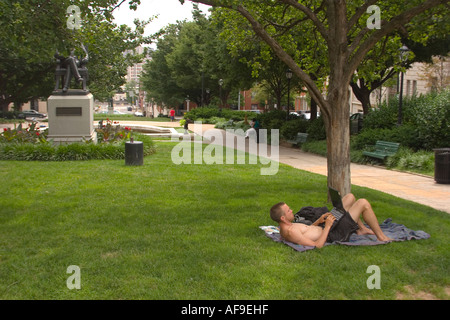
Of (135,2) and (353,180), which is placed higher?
(135,2)

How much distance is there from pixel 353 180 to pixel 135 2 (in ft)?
24.6

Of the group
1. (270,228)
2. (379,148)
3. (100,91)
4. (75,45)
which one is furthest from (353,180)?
(100,91)

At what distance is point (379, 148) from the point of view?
55.5 feet

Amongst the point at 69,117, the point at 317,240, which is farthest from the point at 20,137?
the point at 317,240

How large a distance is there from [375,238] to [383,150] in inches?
427

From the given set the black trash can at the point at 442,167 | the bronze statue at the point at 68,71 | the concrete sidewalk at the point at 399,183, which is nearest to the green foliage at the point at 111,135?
the bronze statue at the point at 68,71

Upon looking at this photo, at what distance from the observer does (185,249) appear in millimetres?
6039

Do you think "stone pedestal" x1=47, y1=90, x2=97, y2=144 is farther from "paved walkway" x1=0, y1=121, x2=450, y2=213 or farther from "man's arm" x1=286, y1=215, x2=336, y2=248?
"man's arm" x1=286, y1=215, x2=336, y2=248

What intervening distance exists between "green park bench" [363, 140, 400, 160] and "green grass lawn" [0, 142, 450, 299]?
6055 millimetres

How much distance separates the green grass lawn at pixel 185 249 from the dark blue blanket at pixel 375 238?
5.0 inches

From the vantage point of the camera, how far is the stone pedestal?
1639cm

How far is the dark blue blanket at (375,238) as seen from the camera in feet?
20.1
